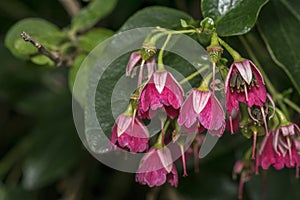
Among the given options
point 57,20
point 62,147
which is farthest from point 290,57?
point 57,20

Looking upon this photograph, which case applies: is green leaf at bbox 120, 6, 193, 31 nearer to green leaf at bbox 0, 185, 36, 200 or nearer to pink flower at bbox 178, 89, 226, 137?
pink flower at bbox 178, 89, 226, 137

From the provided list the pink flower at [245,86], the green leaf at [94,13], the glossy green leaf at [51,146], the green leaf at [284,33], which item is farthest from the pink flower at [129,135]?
the glossy green leaf at [51,146]

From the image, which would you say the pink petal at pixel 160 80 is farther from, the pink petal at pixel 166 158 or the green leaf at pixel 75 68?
the green leaf at pixel 75 68

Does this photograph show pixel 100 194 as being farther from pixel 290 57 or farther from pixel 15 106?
pixel 290 57

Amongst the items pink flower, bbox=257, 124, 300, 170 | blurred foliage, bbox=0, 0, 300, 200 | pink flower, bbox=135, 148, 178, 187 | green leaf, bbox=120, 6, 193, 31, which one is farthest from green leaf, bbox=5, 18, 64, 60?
pink flower, bbox=257, 124, 300, 170

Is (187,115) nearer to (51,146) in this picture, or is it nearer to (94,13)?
(94,13)

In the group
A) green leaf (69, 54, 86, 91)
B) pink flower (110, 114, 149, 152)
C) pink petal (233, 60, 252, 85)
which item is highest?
pink petal (233, 60, 252, 85)

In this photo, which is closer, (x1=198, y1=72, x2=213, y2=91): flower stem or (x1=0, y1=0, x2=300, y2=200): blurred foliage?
(x1=198, y1=72, x2=213, y2=91): flower stem
